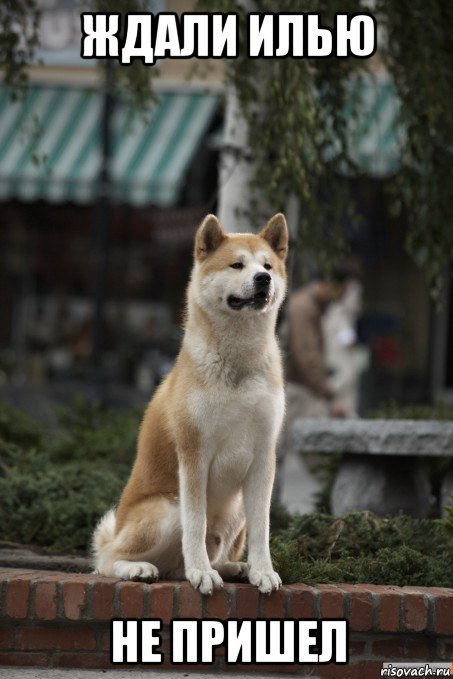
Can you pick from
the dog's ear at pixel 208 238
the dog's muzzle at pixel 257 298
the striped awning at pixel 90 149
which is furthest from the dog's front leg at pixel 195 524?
the striped awning at pixel 90 149

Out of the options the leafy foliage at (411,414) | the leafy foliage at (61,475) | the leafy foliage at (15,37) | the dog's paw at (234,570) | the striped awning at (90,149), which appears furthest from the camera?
the striped awning at (90,149)

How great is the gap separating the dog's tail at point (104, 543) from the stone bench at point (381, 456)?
6.27 feet

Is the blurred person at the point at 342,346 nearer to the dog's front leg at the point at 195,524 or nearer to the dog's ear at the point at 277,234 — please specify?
the dog's ear at the point at 277,234

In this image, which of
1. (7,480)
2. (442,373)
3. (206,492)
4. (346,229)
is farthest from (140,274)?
(206,492)

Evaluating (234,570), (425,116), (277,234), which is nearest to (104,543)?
(234,570)

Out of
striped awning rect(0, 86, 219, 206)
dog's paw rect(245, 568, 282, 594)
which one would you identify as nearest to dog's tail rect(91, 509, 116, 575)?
dog's paw rect(245, 568, 282, 594)

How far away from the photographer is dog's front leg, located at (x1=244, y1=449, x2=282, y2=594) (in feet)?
13.9

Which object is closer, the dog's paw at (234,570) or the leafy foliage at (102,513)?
the dog's paw at (234,570)

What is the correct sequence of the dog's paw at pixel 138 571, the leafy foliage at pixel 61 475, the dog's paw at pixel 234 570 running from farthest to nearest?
the leafy foliage at pixel 61 475 < the dog's paw at pixel 234 570 < the dog's paw at pixel 138 571

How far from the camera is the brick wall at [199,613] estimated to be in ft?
14.0

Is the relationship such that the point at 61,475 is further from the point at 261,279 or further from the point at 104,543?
the point at 261,279

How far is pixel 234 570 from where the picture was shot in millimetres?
4504

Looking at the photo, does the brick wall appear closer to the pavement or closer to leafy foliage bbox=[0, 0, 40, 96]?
the pavement

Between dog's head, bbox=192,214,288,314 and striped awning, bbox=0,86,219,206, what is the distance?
891cm
